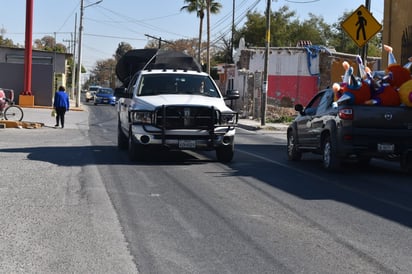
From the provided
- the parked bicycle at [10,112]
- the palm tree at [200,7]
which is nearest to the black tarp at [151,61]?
the parked bicycle at [10,112]

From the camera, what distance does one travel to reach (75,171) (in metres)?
12.1

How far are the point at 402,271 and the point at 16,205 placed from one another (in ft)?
17.2

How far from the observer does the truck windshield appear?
14312mm

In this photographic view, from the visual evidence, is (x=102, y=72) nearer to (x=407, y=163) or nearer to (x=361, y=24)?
(x=361, y=24)

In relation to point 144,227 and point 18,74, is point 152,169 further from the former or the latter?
point 18,74

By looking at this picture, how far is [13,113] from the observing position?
81.4 feet

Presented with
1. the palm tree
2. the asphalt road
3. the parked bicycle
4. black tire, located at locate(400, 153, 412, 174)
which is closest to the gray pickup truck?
black tire, located at locate(400, 153, 412, 174)

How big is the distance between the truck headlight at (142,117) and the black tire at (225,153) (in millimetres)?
1634

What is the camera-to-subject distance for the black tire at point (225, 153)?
13.7 metres

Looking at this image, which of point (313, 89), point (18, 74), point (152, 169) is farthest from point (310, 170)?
point (18, 74)

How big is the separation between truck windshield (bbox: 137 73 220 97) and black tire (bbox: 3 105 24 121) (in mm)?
11689

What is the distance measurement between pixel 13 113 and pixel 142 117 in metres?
13.2

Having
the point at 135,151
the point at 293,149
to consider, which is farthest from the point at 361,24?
the point at 135,151

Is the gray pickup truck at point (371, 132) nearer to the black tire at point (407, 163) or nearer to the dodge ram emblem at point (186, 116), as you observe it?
the black tire at point (407, 163)
